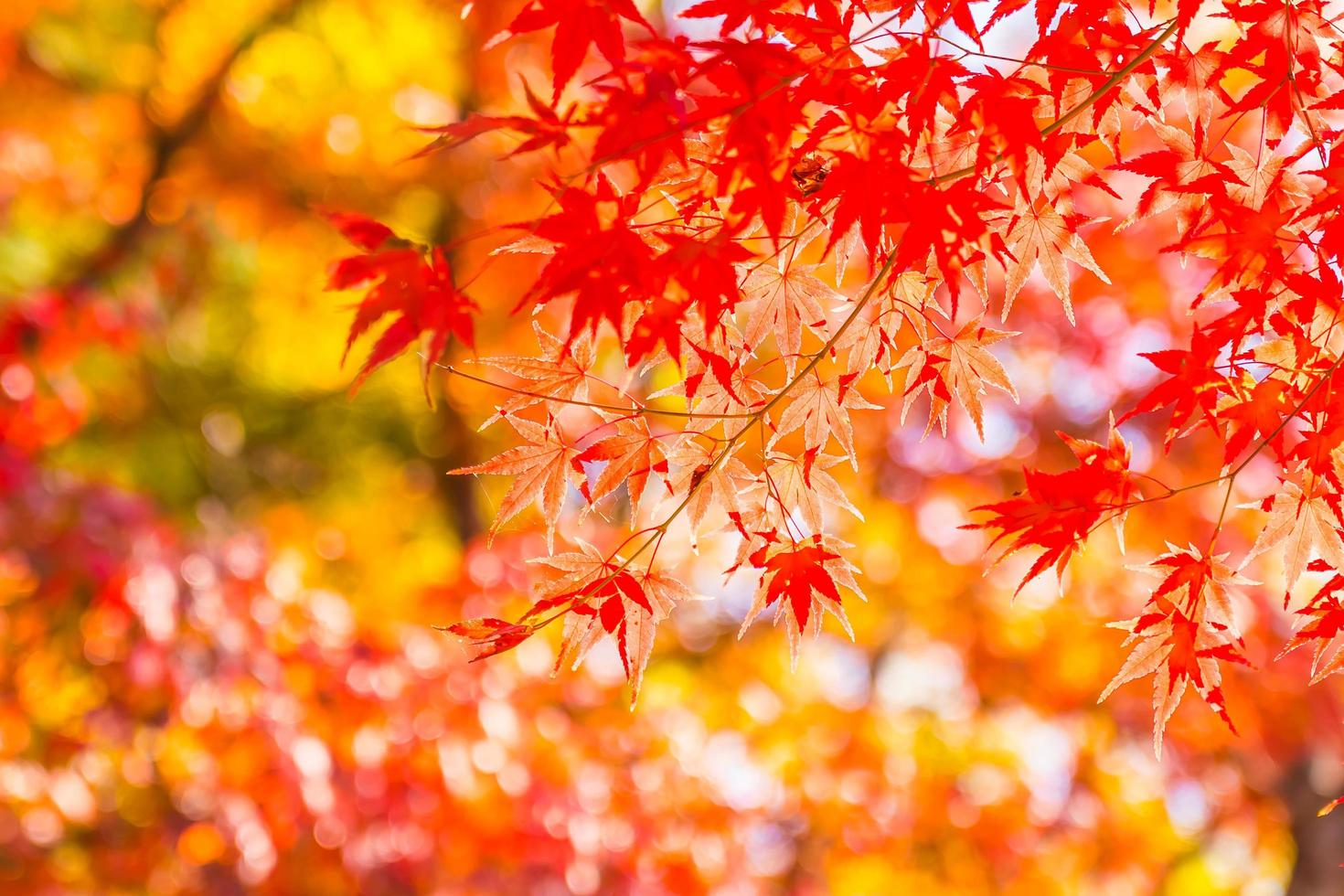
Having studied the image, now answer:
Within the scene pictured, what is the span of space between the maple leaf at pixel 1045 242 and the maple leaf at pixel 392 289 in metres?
0.83

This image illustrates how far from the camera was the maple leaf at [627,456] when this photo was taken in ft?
4.86

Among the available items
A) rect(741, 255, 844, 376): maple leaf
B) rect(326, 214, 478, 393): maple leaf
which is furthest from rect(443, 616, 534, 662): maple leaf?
rect(741, 255, 844, 376): maple leaf

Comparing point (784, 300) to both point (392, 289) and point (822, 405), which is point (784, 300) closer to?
point (822, 405)

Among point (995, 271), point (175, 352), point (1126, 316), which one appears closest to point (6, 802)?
point (175, 352)

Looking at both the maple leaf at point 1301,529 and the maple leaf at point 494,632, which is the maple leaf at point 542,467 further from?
the maple leaf at point 1301,529

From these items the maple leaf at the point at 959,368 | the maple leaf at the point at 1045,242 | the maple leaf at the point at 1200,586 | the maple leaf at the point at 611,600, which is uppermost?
the maple leaf at the point at 1045,242

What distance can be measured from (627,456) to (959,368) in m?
0.51

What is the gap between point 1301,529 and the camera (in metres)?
1.50

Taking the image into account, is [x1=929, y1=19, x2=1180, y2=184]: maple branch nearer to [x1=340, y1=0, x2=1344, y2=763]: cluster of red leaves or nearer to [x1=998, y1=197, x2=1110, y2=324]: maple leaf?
[x1=340, y1=0, x2=1344, y2=763]: cluster of red leaves

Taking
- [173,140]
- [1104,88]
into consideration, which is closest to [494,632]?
[1104,88]

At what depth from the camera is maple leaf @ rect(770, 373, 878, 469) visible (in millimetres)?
1534

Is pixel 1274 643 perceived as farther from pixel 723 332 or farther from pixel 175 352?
pixel 175 352

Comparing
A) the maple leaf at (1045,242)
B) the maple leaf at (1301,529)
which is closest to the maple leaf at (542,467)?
the maple leaf at (1045,242)

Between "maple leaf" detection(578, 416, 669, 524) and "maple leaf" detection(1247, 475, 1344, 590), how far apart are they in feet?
2.70
